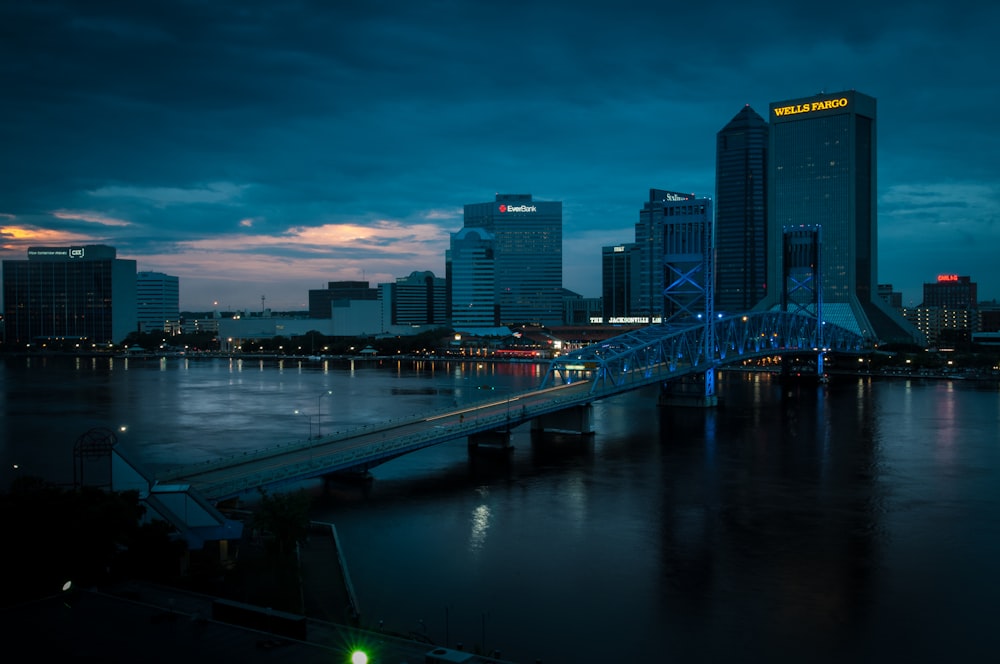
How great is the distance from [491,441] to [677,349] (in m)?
26.7

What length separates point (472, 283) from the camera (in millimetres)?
186000

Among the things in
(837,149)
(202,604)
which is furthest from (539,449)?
(837,149)

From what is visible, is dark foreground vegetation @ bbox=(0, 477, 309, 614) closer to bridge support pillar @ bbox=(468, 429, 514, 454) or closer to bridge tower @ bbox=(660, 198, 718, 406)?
bridge support pillar @ bbox=(468, 429, 514, 454)

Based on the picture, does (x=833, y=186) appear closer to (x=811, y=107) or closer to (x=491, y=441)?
(x=811, y=107)

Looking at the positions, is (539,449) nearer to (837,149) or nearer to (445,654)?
(445,654)

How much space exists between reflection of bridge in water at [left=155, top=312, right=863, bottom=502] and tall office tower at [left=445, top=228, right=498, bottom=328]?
90.3 m

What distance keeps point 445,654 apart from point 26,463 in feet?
122

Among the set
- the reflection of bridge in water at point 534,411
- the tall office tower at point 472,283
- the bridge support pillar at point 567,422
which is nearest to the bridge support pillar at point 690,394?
the reflection of bridge in water at point 534,411

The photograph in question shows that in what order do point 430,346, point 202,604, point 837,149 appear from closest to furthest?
point 202,604
point 837,149
point 430,346

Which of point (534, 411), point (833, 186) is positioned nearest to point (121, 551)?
point (534, 411)

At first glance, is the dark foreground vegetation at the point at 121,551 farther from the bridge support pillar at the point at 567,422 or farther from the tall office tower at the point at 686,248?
the tall office tower at the point at 686,248

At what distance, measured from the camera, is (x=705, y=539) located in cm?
3102

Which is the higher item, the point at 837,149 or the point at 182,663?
the point at 837,149

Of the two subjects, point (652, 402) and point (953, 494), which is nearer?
point (953, 494)
